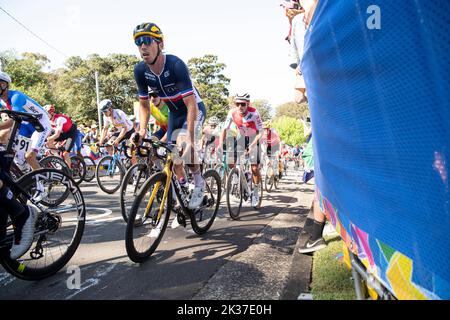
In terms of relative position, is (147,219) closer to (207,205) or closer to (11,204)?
(207,205)

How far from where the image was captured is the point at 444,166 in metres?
0.79

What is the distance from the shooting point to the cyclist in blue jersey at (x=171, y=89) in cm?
326

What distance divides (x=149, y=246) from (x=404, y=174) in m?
2.69

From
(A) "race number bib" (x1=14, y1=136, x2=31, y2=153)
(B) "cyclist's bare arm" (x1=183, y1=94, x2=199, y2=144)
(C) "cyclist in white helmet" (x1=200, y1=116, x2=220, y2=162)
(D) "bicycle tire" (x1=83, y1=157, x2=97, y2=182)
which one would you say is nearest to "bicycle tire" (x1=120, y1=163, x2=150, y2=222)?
(B) "cyclist's bare arm" (x1=183, y1=94, x2=199, y2=144)

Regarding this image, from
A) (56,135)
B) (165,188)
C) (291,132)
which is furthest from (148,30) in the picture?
(291,132)

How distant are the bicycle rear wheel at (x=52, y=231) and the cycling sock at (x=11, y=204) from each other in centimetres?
15

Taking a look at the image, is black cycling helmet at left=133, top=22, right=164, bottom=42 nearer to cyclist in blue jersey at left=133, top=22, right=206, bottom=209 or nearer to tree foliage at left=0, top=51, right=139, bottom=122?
cyclist in blue jersey at left=133, top=22, right=206, bottom=209

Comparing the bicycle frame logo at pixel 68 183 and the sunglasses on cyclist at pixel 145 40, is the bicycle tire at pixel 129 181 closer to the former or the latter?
the bicycle frame logo at pixel 68 183

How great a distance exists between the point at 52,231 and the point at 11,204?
55cm

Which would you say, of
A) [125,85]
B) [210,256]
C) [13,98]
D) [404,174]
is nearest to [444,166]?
[404,174]

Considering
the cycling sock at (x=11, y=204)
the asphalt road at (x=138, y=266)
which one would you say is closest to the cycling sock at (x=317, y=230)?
the asphalt road at (x=138, y=266)

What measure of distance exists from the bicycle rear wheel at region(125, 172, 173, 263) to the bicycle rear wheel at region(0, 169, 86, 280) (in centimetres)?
58

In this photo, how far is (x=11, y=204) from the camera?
2.33 metres
